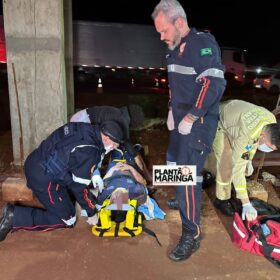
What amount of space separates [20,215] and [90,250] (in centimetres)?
77

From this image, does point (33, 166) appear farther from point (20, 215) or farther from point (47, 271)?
point (47, 271)

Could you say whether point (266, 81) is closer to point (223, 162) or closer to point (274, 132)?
point (223, 162)

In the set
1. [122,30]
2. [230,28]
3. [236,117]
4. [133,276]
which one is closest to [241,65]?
[122,30]

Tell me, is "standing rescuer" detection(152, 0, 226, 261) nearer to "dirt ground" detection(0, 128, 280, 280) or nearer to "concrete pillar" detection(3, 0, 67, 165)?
"dirt ground" detection(0, 128, 280, 280)

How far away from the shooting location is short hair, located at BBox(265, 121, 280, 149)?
285cm

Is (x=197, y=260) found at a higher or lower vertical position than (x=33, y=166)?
lower

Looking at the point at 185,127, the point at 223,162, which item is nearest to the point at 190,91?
the point at 185,127

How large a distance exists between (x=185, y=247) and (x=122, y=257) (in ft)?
1.90

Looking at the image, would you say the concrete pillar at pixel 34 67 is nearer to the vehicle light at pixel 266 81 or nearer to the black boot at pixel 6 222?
the black boot at pixel 6 222

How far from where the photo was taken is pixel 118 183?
3627mm

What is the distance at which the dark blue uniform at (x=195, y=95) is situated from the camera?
2697 mm

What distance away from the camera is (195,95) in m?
2.84

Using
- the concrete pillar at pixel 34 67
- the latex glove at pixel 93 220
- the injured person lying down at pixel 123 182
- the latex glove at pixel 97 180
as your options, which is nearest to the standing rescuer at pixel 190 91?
the injured person lying down at pixel 123 182

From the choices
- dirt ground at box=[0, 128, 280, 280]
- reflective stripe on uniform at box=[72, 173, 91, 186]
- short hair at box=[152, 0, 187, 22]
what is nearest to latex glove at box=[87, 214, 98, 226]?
dirt ground at box=[0, 128, 280, 280]
